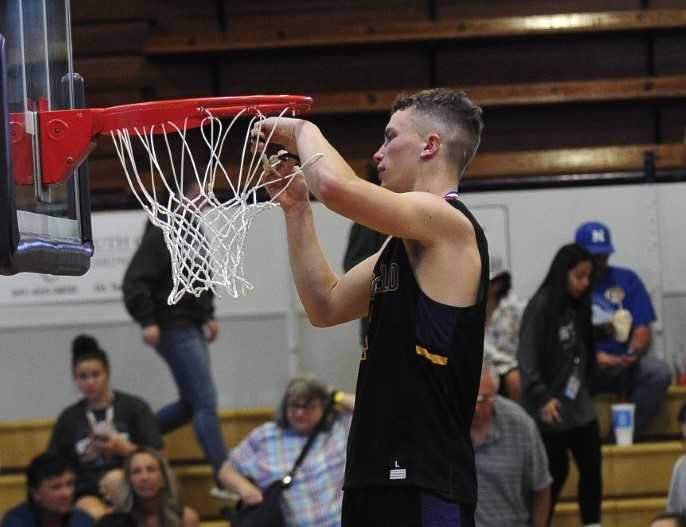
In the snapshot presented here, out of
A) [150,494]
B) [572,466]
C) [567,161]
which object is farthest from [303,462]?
[567,161]

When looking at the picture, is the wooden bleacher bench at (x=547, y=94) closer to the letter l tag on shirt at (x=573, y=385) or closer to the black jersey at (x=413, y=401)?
the letter l tag on shirt at (x=573, y=385)

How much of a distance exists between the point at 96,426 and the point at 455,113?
3762 mm

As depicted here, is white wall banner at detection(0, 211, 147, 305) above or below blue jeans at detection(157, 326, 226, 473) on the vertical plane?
above

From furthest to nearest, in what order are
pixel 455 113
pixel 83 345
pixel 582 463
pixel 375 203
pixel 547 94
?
pixel 547 94
pixel 83 345
pixel 582 463
pixel 455 113
pixel 375 203

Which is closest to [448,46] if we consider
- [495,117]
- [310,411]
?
[495,117]

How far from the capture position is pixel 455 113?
118 inches

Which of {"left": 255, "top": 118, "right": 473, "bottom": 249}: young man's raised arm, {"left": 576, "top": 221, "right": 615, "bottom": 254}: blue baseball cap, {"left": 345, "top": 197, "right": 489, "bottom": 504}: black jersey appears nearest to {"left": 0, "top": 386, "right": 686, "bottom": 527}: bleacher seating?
{"left": 576, "top": 221, "right": 615, "bottom": 254}: blue baseball cap

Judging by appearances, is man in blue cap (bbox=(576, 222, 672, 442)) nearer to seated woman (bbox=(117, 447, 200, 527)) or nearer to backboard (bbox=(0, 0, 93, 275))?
seated woman (bbox=(117, 447, 200, 527))

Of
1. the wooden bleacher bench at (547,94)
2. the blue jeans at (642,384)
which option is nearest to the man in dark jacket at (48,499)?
the blue jeans at (642,384)

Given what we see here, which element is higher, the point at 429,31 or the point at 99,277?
the point at 429,31

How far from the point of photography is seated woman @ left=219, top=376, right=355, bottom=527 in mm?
5727

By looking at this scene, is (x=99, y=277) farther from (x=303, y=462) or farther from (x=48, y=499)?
(x=303, y=462)

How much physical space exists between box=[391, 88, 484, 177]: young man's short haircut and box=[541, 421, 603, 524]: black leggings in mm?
3258

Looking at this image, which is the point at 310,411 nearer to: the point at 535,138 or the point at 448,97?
the point at 448,97
